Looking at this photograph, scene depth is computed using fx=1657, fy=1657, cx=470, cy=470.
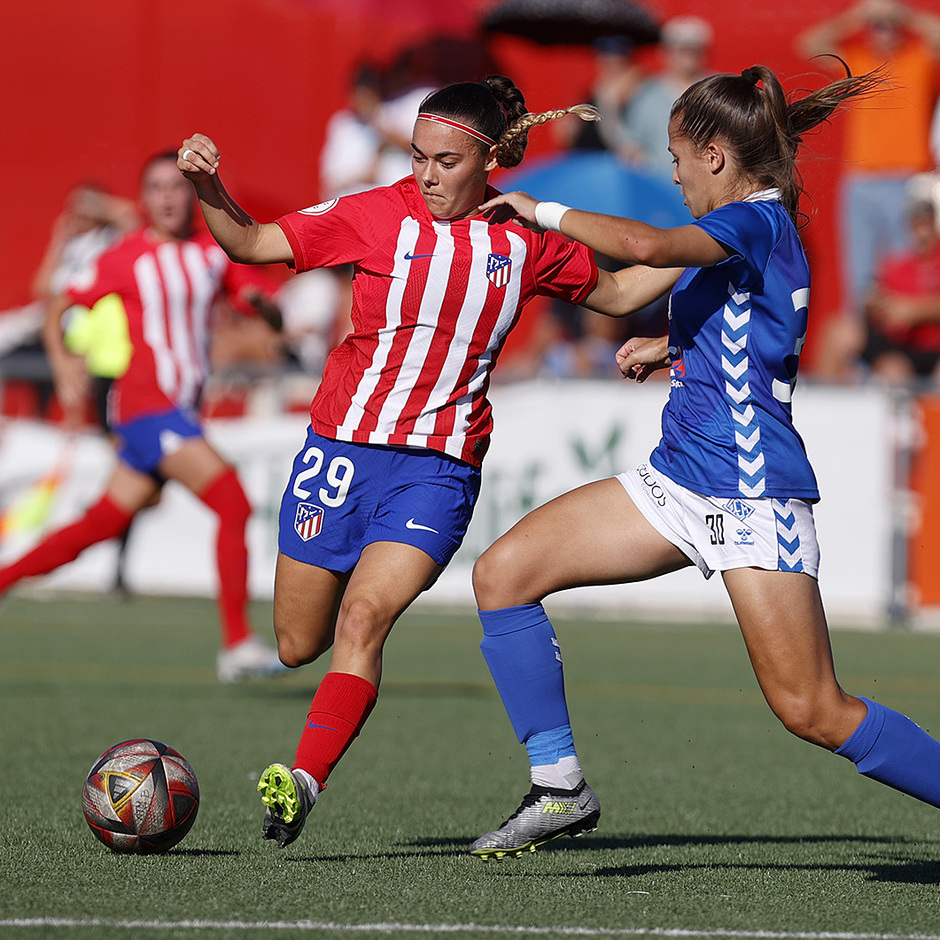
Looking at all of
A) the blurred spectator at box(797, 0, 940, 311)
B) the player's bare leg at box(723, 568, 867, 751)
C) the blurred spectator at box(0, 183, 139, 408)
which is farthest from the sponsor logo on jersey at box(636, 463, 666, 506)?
the blurred spectator at box(797, 0, 940, 311)

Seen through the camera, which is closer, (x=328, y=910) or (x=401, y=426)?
(x=328, y=910)

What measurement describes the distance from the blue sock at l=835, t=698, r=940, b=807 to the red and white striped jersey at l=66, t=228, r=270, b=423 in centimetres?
476

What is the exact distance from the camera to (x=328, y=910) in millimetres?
3826

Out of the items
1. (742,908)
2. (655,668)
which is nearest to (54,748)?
(742,908)

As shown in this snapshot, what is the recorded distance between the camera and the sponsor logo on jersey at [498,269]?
184 inches

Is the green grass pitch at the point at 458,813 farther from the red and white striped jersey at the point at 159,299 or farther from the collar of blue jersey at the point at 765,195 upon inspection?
the collar of blue jersey at the point at 765,195

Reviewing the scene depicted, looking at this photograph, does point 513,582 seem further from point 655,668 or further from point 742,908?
point 655,668

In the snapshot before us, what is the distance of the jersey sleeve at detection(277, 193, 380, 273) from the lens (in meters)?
4.57

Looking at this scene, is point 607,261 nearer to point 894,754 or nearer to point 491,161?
point 491,161

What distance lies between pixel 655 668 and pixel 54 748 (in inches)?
159

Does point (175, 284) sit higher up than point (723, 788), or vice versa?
point (175, 284)

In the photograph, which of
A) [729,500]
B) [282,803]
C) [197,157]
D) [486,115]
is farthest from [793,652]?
[197,157]

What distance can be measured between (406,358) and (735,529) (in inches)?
42.2

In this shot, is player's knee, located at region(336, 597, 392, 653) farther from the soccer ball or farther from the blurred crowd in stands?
the blurred crowd in stands
